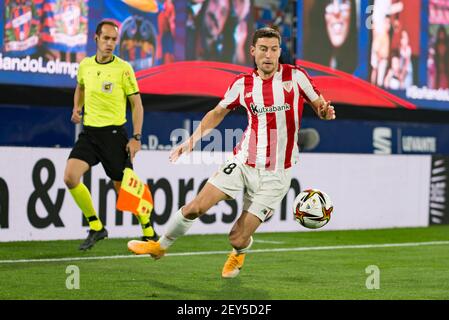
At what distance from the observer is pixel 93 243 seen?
37.0 feet

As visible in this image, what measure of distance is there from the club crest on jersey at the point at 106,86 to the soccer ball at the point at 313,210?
10.1 ft

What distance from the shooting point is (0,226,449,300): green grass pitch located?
8211mm

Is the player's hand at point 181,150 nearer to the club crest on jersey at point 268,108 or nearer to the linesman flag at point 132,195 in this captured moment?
the club crest on jersey at point 268,108

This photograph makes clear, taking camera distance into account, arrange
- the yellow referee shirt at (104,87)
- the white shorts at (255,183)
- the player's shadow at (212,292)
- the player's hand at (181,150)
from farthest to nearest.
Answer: the yellow referee shirt at (104,87) → the white shorts at (255,183) → the player's hand at (181,150) → the player's shadow at (212,292)

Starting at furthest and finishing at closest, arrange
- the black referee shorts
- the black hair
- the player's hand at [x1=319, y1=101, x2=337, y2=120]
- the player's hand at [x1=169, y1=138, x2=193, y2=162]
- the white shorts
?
the black hair
the black referee shorts
the white shorts
the player's hand at [x1=169, y1=138, x2=193, y2=162]
the player's hand at [x1=319, y1=101, x2=337, y2=120]

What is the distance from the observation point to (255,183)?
881 centimetres

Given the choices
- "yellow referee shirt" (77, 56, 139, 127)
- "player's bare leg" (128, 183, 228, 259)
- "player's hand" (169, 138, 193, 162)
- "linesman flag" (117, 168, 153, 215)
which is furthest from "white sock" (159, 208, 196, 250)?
"yellow referee shirt" (77, 56, 139, 127)

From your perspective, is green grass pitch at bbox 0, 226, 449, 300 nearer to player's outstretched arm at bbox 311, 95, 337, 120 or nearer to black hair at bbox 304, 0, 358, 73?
player's outstretched arm at bbox 311, 95, 337, 120

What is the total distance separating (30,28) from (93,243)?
11.3 feet

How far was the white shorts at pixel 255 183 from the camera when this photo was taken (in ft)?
28.7

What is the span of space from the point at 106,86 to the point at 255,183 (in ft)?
10.1

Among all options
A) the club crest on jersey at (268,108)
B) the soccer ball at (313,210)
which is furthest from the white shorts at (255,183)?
the club crest on jersey at (268,108)
